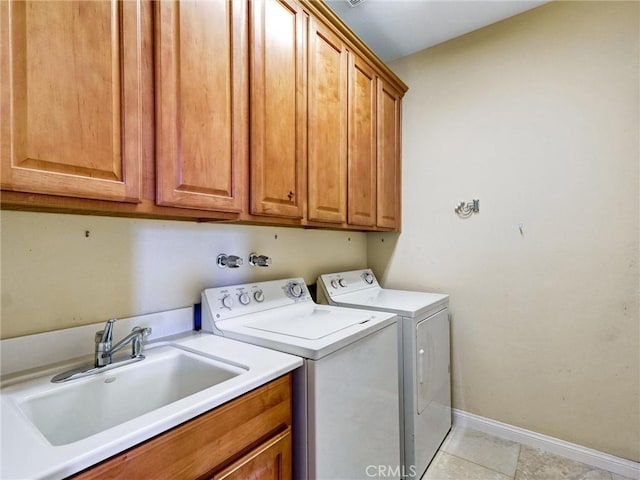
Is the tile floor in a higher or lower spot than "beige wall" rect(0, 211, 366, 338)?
lower

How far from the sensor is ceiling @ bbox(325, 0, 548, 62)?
188cm

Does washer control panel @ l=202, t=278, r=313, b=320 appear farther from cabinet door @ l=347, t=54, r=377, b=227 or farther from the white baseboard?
the white baseboard

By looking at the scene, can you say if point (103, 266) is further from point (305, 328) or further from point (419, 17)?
point (419, 17)

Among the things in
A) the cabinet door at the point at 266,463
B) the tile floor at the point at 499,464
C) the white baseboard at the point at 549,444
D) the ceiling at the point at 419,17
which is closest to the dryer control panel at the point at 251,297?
the cabinet door at the point at 266,463

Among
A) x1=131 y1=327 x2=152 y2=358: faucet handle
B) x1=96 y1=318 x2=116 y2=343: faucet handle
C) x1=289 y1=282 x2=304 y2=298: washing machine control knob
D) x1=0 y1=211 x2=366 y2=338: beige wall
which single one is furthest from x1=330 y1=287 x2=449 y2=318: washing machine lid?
x1=96 y1=318 x2=116 y2=343: faucet handle

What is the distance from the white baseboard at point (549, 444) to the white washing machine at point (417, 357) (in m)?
0.18

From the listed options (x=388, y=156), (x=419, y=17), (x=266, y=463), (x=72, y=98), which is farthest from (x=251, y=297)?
(x=419, y=17)

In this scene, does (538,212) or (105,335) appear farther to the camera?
(538,212)

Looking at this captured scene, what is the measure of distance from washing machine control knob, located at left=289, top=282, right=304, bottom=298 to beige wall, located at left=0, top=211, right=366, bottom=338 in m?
0.20

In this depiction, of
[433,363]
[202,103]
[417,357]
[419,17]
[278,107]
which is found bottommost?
[433,363]

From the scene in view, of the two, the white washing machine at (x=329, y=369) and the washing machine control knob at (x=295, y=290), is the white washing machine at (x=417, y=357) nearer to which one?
the white washing machine at (x=329, y=369)

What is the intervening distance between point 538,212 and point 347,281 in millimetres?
1251

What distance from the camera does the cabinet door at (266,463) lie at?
836 mm

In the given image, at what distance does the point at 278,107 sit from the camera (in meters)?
1.38
